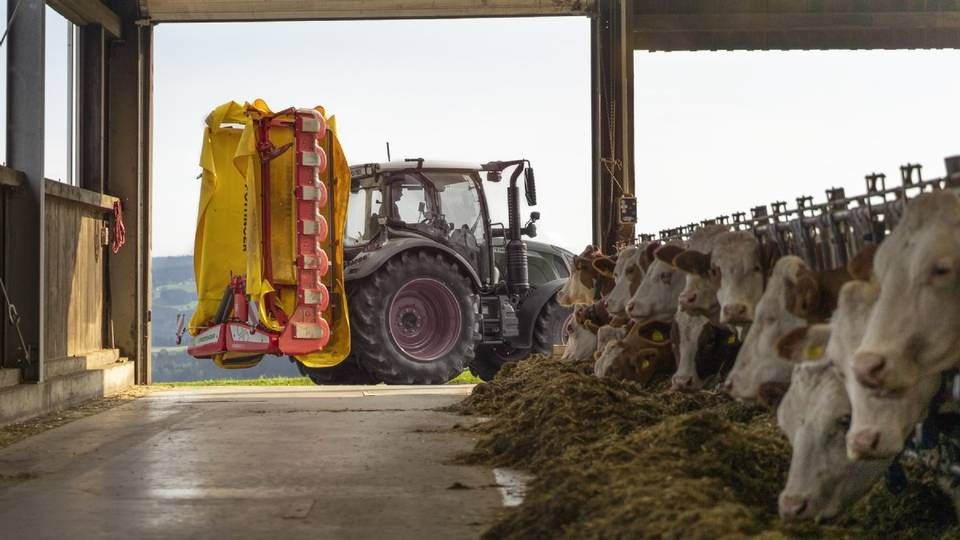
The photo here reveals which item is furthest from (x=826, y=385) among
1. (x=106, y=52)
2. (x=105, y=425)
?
(x=106, y=52)

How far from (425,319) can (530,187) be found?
161 cm

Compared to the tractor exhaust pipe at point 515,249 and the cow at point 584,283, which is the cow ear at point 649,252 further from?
the tractor exhaust pipe at point 515,249

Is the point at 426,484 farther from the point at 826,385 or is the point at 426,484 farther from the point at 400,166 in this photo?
the point at 400,166

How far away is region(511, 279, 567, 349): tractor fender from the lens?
14742 millimetres

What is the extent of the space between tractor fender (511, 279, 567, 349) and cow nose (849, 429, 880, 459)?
1042 centimetres

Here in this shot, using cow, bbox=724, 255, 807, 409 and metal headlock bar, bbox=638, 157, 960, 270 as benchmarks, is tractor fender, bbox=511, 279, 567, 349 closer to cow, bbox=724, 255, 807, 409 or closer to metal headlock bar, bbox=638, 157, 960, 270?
metal headlock bar, bbox=638, 157, 960, 270

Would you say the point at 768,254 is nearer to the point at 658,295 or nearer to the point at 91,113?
the point at 658,295

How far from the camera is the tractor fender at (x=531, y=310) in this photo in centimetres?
1474

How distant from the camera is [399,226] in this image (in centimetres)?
1460

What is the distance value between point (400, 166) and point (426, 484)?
317 inches

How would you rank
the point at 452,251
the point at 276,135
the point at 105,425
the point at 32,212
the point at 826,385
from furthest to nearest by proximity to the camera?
the point at 452,251 < the point at 276,135 < the point at 32,212 < the point at 105,425 < the point at 826,385

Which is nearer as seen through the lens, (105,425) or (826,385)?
(826,385)

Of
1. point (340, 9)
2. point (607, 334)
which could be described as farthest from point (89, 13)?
point (607, 334)

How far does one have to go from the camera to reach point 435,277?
1424cm
